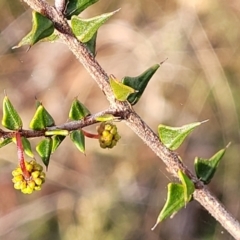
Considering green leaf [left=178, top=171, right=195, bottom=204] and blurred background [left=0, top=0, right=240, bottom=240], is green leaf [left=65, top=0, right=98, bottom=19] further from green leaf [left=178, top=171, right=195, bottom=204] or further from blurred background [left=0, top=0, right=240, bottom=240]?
blurred background [left=0, top=0, right=240, bottom=240]

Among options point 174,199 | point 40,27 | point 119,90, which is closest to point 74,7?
point 40,27

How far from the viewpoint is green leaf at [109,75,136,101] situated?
1.42 m

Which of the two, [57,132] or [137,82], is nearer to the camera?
[57,132]

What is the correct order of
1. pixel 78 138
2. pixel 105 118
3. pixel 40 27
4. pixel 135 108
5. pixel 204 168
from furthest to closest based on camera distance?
pixel 135 108, pixel 204 168, pixel 78 138, pixel 105 118, pixel 40 27

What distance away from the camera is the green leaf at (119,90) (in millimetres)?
1424

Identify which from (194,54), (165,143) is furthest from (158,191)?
(165,143)

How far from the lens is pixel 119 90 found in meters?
1.45

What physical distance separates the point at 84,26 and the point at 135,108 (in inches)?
143

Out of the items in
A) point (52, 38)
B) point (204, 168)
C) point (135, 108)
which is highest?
point (52, 38)

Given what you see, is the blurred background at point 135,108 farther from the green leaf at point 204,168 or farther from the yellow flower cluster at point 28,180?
the yellow flower cluster at point 28,180

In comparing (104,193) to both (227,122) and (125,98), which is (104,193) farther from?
(125,98)

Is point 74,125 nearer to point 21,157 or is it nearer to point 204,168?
point 21,157

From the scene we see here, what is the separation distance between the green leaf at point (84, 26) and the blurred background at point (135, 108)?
10.2 ft

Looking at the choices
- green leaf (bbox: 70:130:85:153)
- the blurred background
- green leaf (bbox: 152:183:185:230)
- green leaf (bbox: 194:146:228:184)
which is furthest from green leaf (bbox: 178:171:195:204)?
the blurred background
